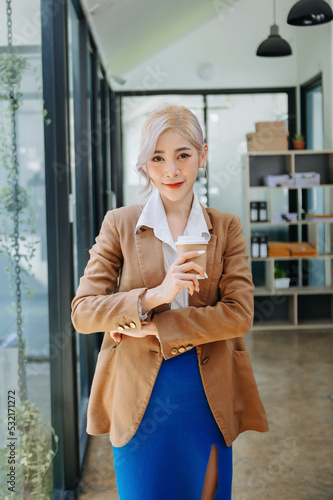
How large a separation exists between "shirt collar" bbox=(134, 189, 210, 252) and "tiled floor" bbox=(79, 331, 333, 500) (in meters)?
1.80

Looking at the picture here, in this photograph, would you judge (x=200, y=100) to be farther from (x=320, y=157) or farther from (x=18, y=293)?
(x=18, y=293)

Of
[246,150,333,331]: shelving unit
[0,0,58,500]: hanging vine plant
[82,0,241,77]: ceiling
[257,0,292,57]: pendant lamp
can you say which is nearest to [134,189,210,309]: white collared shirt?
[0,0,58,500]: hanging vine plant

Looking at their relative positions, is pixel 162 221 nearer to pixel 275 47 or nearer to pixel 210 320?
pixel 210 320

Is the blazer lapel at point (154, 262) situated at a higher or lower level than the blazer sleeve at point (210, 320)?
higher

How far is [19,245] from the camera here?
1.94 m

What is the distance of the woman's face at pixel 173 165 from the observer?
1376 millimetres

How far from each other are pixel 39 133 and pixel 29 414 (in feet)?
3.55

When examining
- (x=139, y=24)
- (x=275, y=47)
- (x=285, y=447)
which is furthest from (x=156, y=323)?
(x=275, y=47)

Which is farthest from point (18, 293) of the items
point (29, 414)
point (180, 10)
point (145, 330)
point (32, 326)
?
point (180, 10)

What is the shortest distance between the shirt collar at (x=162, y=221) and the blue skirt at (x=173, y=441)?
0.29 metres

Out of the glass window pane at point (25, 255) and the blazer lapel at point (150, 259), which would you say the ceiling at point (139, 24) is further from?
the blazer lapel at point (150, 259)

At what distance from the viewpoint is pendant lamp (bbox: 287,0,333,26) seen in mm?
4195

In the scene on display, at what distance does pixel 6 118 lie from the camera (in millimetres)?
1759

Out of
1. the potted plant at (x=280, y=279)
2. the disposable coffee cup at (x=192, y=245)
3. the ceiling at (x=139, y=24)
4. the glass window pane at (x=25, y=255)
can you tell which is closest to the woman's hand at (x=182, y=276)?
the disposable coffee cup at (x=192, y=245)
